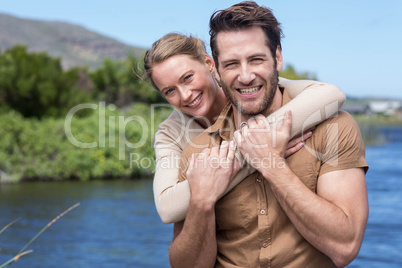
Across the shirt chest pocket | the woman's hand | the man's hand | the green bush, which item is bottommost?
the green bush

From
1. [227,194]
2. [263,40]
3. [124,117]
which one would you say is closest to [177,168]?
[227,194]

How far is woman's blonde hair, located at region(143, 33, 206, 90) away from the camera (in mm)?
3270

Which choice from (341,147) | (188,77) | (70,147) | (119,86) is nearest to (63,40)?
(119,86)

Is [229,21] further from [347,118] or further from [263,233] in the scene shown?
[263,233]

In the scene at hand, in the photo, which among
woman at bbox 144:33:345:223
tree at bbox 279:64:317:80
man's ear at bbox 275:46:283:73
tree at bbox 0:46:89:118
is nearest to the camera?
man's ear at bbox 275:46:283:73

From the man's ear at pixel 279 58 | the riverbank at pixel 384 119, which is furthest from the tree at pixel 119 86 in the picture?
the riverbank at pixel 384 119

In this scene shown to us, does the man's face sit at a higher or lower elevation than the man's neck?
higher

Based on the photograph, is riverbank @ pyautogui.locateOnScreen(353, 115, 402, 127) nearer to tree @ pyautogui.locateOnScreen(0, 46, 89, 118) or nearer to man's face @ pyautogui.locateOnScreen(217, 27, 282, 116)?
tree @ pyautogui.locateOnScreen(0, 46, 89, 118)

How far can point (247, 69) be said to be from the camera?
8.08 ft

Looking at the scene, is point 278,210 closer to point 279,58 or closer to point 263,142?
point 263,142

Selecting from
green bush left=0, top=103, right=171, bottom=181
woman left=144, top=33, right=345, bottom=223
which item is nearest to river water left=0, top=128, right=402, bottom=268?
green bush left=0, top=103, right=171, bottom=181

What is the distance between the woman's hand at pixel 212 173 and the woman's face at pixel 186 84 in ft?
2.51

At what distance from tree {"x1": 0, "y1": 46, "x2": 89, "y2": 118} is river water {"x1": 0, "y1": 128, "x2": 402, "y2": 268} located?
23.6 ft

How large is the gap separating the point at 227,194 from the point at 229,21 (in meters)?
0.80
